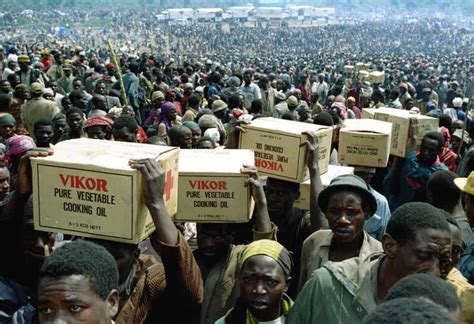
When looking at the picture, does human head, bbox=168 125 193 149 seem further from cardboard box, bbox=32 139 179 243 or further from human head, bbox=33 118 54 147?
cardboard box, bbox=32 139 179 243

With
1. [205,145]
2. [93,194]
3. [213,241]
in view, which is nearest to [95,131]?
[205,145]

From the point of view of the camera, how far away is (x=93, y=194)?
3.01m

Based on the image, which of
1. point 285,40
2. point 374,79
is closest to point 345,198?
point 374,79

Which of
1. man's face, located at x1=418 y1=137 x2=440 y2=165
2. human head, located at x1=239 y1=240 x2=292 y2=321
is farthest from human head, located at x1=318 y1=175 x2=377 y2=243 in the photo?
man's face, located at x1=418 y1=137 x2=440 y2=165

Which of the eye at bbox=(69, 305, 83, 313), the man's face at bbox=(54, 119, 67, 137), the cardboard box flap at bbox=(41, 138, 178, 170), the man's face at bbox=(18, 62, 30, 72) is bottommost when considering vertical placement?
the man's face at bbox=(18, 62, 30, 72)

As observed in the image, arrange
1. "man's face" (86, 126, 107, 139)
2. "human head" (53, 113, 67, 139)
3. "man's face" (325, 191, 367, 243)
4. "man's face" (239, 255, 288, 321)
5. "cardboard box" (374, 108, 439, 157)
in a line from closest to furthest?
"man's face" (239, 255, 288, 321)
"man's face" (325, 191, 367, 243)
"man's face" (86, 126, 107, 139)
"cardboard box" (374, 108, 439, 157)
"human head" (53, 113, 67, 139)

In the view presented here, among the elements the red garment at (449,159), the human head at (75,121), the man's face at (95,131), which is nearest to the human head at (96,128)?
the man's face at (95,131)

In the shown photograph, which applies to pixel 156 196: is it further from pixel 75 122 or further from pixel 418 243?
pixel 75 122

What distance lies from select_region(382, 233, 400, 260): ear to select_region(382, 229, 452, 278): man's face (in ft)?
0.04

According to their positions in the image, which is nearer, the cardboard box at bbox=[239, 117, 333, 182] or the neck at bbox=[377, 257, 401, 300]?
the neck at bbox=[377, 257, 401, 300]

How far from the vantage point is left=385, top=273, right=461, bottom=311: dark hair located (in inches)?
87.4

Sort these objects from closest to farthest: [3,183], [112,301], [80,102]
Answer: [112,301], [3,183], [80,102]

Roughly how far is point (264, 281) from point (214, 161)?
88 cm

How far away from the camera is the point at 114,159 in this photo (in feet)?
10.0
